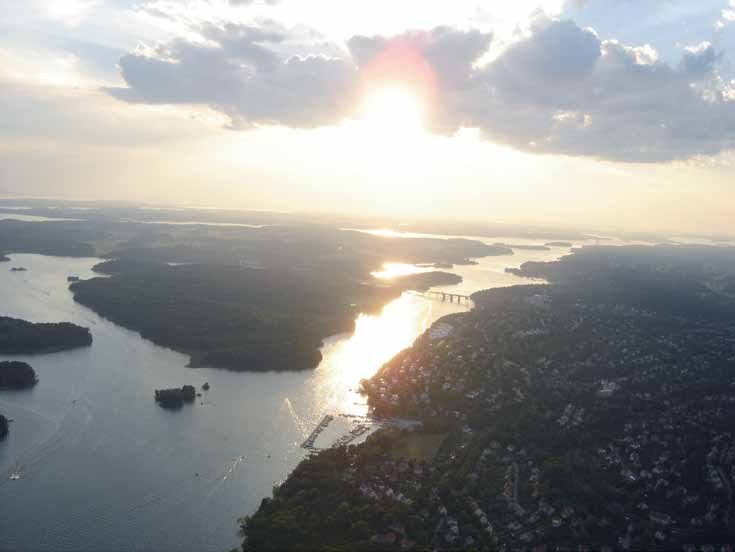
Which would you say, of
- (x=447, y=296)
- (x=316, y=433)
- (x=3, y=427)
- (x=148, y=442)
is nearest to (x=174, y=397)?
(x=148, y=442)

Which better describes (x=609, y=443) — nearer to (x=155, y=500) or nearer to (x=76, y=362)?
(x=155, y=500)

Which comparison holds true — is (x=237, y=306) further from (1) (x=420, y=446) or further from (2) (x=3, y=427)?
(1) (x=420, y=446)

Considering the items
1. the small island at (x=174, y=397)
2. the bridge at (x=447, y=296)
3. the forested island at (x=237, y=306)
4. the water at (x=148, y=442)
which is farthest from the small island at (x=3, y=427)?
the bridge at (x=447, y=296)

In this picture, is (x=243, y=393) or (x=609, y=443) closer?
(x=609, y=443)

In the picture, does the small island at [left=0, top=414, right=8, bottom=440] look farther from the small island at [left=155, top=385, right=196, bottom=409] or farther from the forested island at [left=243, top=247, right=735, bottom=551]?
the forested island at [left=243, top=247, right=735, bottom=551]

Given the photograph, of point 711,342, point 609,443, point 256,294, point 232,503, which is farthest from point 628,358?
point 256,294
